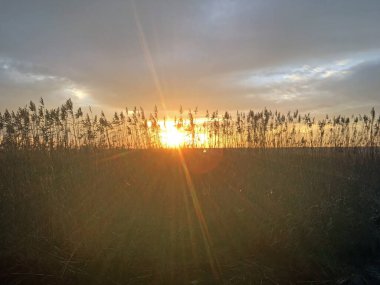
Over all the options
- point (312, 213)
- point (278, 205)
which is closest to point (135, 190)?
point (278, 205)

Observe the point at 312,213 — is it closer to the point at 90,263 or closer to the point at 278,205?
the point at 278,205

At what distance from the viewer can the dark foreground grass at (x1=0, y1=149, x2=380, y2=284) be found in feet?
16.6

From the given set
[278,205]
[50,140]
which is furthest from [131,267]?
[50,140]

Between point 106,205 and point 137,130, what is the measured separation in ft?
35.5

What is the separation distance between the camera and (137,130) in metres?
17.3

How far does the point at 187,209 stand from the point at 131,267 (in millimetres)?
2019

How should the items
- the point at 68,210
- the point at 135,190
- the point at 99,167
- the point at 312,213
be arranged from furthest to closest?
1. the point at 99,167
2. the point at 135,190
3. the point at 312,213
4. the point at 68,210

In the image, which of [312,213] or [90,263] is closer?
[90,263]

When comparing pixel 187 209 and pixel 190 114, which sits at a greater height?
pixel 190 114

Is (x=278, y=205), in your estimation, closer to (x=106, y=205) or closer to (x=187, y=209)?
(x=187, y=209)

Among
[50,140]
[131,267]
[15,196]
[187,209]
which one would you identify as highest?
[50,140]

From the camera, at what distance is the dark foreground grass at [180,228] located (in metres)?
5.05

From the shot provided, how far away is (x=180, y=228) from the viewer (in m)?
6.12

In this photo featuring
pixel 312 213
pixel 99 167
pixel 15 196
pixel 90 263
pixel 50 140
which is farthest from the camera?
pixel 50 140
